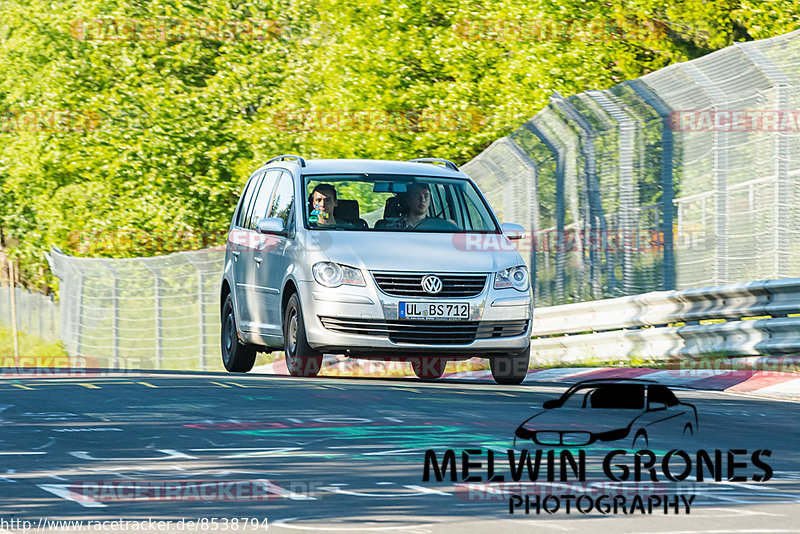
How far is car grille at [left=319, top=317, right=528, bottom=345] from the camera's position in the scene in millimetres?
12992

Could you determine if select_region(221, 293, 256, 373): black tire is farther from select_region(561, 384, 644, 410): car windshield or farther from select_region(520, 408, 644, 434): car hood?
select_region(520, 408, 644, 434): car hood

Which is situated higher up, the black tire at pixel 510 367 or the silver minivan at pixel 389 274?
the silver minivan at pixel 389 274

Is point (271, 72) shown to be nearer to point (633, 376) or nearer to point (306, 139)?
point (306, 139)

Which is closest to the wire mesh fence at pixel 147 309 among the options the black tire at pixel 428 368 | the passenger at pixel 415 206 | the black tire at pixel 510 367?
the black tire at pixel 428 368

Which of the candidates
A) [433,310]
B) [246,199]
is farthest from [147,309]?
[433,310]

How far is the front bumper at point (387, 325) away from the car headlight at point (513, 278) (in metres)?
0.07

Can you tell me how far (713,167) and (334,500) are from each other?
943 cm

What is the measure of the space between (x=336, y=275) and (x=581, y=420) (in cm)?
311

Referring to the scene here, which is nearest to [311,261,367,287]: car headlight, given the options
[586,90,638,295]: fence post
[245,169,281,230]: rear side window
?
[245,169,281,230]: rear side window

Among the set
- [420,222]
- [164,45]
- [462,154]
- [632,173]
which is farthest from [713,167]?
[164,45]

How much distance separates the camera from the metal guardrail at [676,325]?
14.6m

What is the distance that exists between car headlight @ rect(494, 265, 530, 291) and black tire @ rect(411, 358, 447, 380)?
3158 millimetres

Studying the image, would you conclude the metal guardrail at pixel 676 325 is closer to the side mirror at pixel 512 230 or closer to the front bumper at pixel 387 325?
the side mirror at pixel 512 230

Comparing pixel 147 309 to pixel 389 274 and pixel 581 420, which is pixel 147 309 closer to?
pixel 389 274
